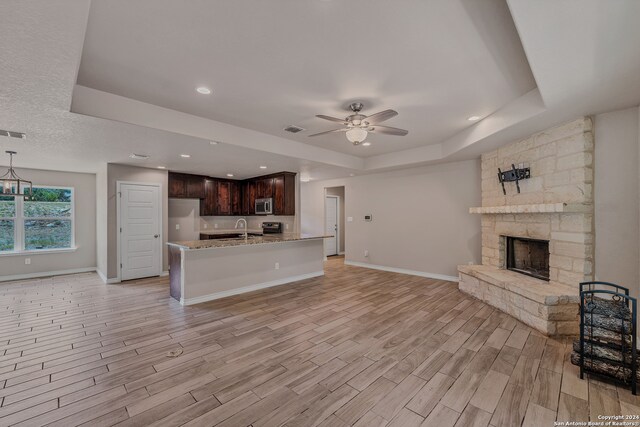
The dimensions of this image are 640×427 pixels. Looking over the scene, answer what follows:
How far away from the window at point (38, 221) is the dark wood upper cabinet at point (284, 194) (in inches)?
190

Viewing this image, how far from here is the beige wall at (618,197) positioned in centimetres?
290

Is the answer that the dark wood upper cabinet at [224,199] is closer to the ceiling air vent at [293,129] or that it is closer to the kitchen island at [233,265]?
the kitchen island at [233,265]

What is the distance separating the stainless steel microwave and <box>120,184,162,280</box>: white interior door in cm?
229

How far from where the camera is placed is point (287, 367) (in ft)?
8.15

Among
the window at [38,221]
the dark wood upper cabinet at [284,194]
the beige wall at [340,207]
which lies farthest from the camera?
the beige wall at [340,207]

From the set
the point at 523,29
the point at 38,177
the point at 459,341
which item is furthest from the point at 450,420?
the point at 38,177

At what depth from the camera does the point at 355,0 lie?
1.71 m

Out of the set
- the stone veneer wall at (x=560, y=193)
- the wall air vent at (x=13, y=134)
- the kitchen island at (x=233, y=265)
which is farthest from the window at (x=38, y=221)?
the stone veneer wall at (x=560, y=193)

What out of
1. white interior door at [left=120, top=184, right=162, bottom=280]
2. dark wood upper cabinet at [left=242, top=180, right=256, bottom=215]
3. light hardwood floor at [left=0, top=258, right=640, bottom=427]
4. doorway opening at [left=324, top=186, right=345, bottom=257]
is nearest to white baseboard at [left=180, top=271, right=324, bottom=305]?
light hardwood floor at [left=0, top=258, right=640, bottom=427]

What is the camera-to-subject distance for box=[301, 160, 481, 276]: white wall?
5391 millimetres

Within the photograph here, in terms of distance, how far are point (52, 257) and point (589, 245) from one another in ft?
32.1

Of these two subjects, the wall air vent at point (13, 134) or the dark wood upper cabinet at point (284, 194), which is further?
the dark wood upper cabinet at point (284, 194)

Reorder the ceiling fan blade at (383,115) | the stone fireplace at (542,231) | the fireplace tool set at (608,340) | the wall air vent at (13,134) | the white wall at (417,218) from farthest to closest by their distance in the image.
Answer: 1. the white wall at (417,218)
2. the wall air vent at (13,134)
3. the stone fireplace at (542,231)
4. the ceiling fan blade at (383,115)
5. the fireplace tool set at (608,340)

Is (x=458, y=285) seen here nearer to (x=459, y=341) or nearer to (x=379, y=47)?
(x=459, y=341)
